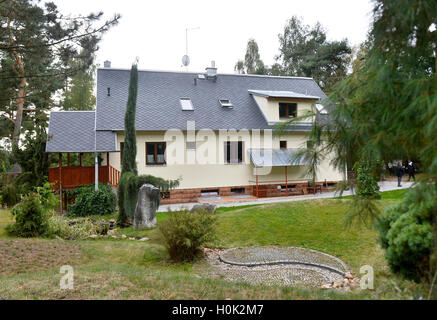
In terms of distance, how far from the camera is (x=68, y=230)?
43.1ft

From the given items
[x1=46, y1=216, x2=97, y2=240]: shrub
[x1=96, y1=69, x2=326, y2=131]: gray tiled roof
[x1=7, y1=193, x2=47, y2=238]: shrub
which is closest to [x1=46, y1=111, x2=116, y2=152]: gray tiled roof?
[x1=96, y1=69, x2=326, y2=131]: gray tiled roof

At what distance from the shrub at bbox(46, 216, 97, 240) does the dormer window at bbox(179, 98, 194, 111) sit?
11117mm

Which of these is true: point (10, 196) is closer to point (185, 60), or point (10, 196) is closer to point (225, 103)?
point (225, 103)

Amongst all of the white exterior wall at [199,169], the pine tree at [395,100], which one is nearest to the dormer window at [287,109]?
the white exterior wall at [199,169]

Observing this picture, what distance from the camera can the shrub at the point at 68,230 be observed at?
1270 centimetres

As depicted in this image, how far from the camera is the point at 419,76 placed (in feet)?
14.3

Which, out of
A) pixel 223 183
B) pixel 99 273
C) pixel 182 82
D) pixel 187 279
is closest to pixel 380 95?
pixel 187 279

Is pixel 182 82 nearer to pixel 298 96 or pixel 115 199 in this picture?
pixel 298 96

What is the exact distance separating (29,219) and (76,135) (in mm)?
8054

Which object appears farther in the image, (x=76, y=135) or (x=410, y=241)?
(x=76, y=135)

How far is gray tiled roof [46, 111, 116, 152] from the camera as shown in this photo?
59.7 ft

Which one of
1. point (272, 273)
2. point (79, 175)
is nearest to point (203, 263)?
point (272, 273)

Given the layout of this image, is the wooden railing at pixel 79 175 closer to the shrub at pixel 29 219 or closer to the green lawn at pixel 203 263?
the green lawn at pixel 203 263
